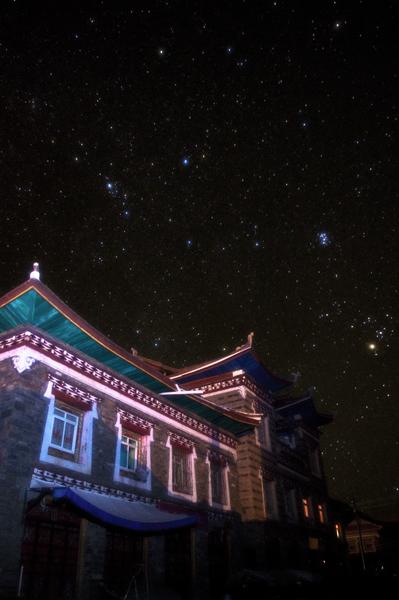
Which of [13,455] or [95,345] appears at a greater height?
[95,345]

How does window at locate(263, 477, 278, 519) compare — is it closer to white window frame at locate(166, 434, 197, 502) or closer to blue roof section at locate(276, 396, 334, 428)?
blue roof section at locate(276, 396, 334, 428)

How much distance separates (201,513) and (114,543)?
4736mm

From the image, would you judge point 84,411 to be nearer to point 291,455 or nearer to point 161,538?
point 161,538

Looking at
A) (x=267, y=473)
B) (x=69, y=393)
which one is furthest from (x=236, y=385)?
(x=69, y=393)

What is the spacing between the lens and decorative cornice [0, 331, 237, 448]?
1069cm

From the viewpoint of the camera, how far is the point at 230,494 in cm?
1783

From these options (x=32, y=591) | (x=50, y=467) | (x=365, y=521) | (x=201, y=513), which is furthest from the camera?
(x=365, y=521)

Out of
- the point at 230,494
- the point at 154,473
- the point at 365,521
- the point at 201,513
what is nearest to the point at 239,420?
the point at 230,494

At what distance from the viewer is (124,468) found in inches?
501

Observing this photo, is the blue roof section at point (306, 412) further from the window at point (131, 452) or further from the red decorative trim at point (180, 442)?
the window at point (131, 452)

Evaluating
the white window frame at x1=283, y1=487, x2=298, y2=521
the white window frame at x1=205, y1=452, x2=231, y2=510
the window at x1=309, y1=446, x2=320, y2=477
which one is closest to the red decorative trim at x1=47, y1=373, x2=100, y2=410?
the white window frame at x1=205, y1=452, x2=231, y2=510

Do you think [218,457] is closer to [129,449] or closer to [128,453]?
[129,449]

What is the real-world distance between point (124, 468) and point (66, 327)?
4833 mm

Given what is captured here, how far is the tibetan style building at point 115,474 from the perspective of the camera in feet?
31.0
